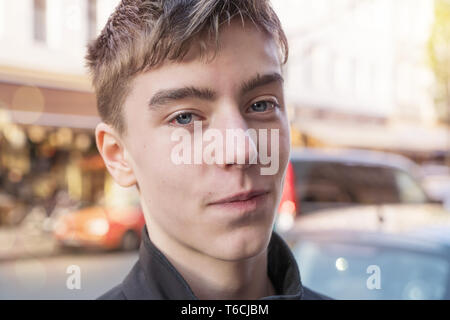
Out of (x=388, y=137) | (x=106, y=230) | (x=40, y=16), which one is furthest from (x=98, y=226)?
(x=388, y=137)

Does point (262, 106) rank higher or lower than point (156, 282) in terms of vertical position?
higher

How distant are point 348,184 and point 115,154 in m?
2.52

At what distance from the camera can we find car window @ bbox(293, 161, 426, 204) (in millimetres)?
3025

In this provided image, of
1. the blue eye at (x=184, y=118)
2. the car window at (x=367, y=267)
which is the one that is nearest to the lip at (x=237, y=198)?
the blue eye at (x=184, y=118)

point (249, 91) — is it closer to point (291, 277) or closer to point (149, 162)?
point (149, 162)

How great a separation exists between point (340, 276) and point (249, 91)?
3.99 ft

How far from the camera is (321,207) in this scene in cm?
276

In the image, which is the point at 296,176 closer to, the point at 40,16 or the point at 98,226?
the point at 40,16

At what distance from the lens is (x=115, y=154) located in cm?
79

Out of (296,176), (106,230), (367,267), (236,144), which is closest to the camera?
(236,144)

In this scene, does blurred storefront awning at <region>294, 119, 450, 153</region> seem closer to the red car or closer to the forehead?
the red car

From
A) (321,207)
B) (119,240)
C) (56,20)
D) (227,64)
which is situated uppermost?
(56,20)
